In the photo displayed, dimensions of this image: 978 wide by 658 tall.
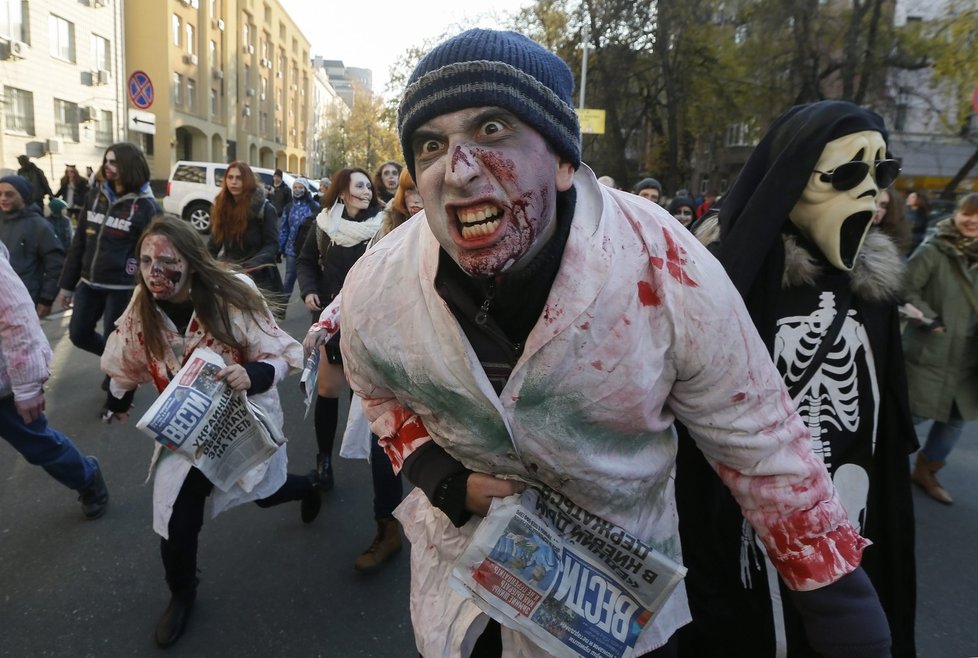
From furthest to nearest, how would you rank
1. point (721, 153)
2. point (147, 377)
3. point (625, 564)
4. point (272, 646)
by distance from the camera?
point (721, 153), point (147, 377), point (272, 646), point (625, 564)

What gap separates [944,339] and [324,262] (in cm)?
389

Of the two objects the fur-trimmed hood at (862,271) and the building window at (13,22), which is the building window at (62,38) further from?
the fur-trimmed hood at (862,271)

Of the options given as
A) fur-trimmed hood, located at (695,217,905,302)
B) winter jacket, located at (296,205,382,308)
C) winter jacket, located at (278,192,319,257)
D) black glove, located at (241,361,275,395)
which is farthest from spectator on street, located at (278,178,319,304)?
fur-trimmed hood, located at (695,217,905,302)

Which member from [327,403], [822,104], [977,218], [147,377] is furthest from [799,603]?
[977,218]

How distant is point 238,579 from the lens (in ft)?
10.2

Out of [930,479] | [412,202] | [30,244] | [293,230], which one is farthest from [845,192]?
[293,230]

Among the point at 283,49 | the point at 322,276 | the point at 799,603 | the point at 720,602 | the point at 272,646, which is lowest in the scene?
the point at 272,646

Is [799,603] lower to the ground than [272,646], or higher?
higher

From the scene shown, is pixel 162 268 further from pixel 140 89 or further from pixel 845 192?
pixel 140 89

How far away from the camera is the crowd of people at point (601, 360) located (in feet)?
4.11

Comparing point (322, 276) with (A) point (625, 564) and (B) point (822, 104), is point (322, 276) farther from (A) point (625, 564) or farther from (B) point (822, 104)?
(A) point (625, 564)

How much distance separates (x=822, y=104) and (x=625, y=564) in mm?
1615

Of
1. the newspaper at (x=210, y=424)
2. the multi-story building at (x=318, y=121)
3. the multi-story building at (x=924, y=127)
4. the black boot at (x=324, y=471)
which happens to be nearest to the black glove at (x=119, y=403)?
the newspaper at (x=210, y=424)

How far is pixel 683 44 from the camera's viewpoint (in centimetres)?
2039
